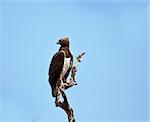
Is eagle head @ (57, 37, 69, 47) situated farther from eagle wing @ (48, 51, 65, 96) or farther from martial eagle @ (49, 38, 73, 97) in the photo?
eagle wing @ (48, 51, 65, 96)

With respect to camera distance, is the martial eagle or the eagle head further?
the eagle head

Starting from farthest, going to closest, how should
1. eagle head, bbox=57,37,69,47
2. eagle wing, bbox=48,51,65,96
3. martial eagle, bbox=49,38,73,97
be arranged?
1. eagle head, bbox=57,37,69,47
2. eagle wing, bbox=48,51,65,96
3. martial eagle, bbox=49,38,73,97

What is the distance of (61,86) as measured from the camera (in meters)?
135

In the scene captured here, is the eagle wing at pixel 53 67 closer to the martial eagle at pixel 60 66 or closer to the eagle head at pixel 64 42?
the martial eagle at pixel 60 66

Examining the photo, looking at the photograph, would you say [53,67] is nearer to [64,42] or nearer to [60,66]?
[60,66]

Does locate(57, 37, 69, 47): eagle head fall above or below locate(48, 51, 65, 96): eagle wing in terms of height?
above

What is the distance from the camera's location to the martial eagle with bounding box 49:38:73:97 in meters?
135

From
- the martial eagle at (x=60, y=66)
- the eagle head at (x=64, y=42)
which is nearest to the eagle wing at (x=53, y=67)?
the martial eagle at (x=60, y=66)

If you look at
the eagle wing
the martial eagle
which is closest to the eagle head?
the martial eagle

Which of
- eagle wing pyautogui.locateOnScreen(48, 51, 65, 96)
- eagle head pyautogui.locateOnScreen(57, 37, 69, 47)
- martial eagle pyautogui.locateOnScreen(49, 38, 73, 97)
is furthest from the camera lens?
eagle head pyautogui.locateOnScreen(57, 37, 69, 47)

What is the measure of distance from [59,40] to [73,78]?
94 centimetres

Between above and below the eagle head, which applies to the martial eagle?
below

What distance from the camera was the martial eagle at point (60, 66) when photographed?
13525 centimetres

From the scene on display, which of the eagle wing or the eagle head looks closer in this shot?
the eagle wing
